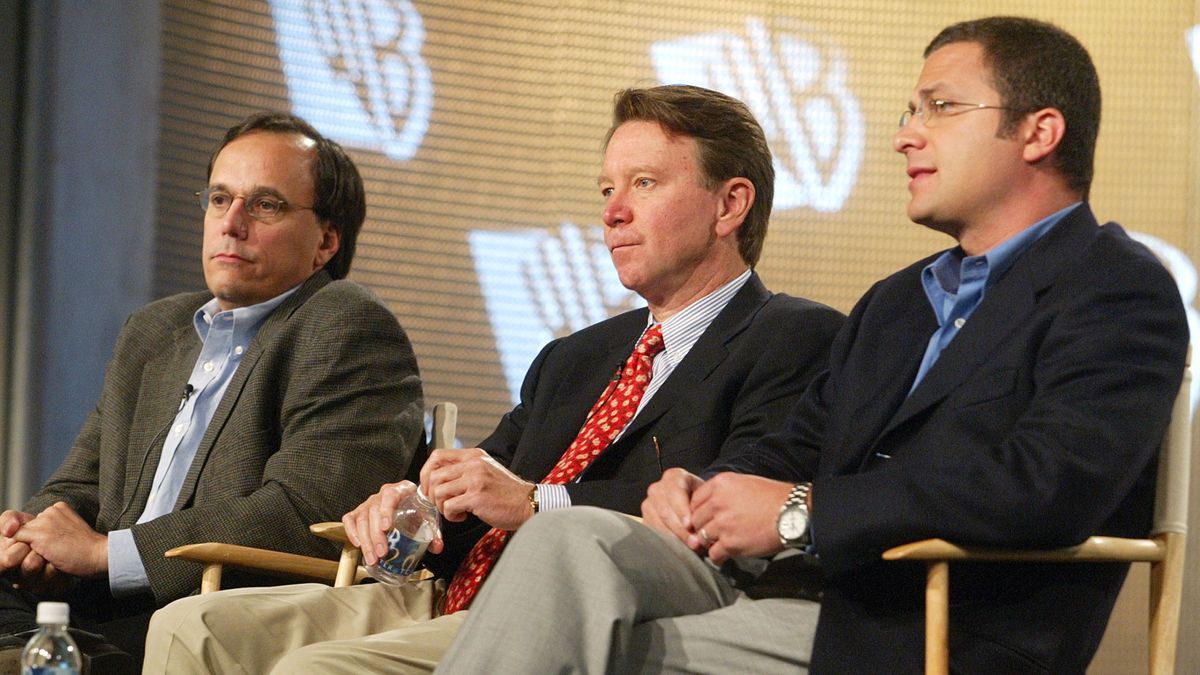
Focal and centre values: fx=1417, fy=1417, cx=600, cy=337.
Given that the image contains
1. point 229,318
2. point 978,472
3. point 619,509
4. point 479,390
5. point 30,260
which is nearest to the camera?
point 978,472

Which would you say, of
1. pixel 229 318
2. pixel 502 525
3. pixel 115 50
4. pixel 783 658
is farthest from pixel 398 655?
pixel 115 50

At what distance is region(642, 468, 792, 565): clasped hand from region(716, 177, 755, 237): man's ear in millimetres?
829

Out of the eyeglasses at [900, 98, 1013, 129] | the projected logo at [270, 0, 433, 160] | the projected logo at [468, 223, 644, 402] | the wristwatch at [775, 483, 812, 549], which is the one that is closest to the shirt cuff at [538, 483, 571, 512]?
the wristwatch at [775, 483, 812, 549]

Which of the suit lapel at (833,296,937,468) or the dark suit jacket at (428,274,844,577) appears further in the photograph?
the dark suit jacket at (428,274,844,577)

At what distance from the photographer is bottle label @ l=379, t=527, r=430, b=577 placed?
2395 mm

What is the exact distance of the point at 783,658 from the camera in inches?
74.3

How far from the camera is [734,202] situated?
271 centimetres

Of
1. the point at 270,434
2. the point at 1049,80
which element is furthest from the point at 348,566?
the point at 1049,80

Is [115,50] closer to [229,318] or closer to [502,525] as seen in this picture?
[229,318]

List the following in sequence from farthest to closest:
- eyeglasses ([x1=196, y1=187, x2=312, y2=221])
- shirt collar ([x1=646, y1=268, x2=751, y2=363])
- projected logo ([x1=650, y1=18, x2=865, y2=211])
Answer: projected logo ([x1=650, y1=18, x2=865, y2=211]) < eyeglasses ([x1=196, y1=187, x2=312, y2=221]) < shirt collar ([x1=646, y1=268, x2=751, y2=363])

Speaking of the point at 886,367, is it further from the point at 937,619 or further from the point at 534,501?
the point at 534,501

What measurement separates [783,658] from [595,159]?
328 centimetres

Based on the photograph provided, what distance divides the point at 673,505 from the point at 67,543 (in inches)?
53.9

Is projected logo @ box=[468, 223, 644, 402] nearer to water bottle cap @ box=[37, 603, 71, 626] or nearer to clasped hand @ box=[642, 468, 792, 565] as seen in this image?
clasped hand @ box=[642, 468, 792, 565]
